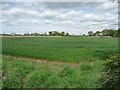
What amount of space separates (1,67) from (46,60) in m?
6.52

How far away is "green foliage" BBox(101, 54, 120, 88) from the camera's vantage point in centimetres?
686

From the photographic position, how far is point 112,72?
705 centimetres

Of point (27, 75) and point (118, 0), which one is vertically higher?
point (118, 0)

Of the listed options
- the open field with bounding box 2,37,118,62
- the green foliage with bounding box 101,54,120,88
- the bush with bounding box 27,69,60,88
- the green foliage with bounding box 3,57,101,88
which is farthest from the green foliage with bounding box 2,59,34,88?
the open field with bounding box 2,37,118,62

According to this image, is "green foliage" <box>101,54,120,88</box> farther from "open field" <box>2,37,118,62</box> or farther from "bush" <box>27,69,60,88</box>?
"open field" <box>2,37,118,62</box>

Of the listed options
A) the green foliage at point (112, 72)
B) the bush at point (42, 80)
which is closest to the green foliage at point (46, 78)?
the bush at point (42, 80)

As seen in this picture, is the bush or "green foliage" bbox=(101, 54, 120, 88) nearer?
"green foliage" bbox=(101, 54, 120, 88)

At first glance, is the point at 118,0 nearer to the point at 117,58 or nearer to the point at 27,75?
the point at 117,58

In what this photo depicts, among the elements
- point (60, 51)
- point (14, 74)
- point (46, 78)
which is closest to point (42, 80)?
point (46, 78)

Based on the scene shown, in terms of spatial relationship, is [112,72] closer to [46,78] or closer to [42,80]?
[46,78]

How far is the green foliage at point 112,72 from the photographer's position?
686 cm

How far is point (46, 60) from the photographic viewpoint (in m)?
17.4

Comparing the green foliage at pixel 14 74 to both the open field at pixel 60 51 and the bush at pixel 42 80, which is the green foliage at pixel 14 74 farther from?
the open field at pixel 60 51

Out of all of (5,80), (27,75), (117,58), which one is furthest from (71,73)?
→ (117,58)
